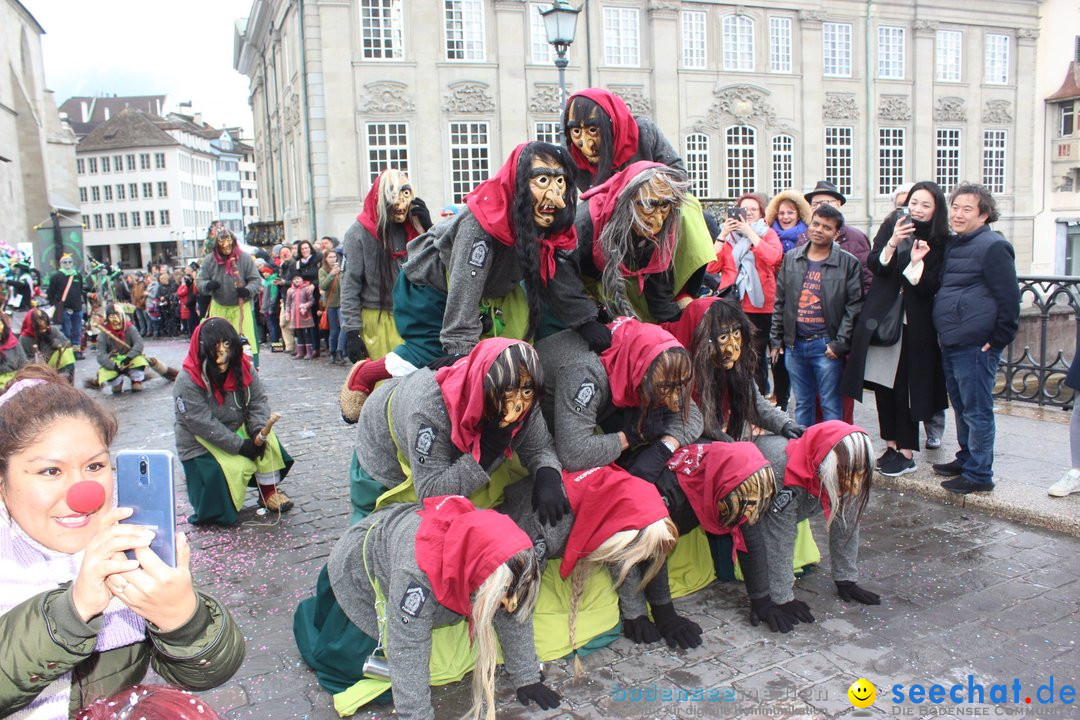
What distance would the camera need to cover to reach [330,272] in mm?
13773

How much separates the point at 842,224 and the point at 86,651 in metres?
6.14

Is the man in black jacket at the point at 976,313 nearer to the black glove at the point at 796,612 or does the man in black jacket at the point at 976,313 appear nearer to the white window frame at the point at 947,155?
the black glove at the point at 796,612

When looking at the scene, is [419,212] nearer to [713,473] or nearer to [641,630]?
[713,473]

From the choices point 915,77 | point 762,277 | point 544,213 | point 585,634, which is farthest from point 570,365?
point 915,77

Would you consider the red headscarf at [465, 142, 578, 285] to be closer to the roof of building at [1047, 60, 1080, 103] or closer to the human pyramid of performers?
the human pyramid of performers

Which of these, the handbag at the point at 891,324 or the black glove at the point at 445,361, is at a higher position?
the black glove at the point at 445,361

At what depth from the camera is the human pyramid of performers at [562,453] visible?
321cm

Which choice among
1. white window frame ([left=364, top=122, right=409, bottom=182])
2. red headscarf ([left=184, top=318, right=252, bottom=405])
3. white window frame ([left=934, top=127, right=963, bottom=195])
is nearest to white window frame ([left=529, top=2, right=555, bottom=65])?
white window frame ([left=364, top=122, right=409, bottom=182])

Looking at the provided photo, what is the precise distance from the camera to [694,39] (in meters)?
28.3

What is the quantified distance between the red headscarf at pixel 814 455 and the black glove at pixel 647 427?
658 mm

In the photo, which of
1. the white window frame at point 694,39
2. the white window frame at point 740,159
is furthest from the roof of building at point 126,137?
the white window frame at point 740,159

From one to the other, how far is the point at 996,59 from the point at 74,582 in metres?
39.6

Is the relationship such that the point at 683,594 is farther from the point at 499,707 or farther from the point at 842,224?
the point at 842,224

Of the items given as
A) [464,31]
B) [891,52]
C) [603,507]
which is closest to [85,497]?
[603,507]
